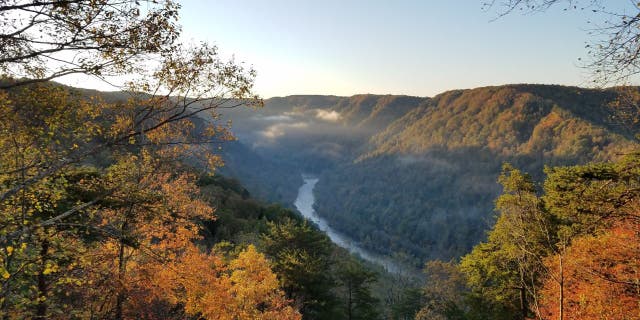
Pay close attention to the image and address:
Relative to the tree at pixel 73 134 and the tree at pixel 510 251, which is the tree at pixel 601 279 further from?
the tree at pixel 73 134

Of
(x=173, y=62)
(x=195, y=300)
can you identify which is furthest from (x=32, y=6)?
(x=195, y=300)

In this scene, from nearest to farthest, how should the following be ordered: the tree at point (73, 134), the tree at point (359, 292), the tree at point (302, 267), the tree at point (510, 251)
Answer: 1. the tree at point (73, 134)
2. the tree at point (510, 251)
3. the tree at point (302, 267)
4. the tree at point (359, 292)

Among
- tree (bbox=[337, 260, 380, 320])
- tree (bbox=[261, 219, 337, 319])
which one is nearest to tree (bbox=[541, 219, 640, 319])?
tree (bbox=[261, 219, 337, 319])

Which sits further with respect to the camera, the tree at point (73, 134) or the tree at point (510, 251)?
the tree at point (510, 251)

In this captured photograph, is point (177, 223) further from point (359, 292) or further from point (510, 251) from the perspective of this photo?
point (359, 292)

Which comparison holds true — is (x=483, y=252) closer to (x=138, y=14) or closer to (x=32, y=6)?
(x=138, y=14)

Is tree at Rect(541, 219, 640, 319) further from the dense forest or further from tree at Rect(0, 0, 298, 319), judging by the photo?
tree at Rect(0, 0, 298, 319)

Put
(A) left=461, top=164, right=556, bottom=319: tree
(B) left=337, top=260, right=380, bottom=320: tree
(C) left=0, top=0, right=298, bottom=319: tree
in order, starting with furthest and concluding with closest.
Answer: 1. (B) left=337, top=260, right=380, bottom=320: tree
2. (A) left=461, top=164, right=556, bottom=319: tree
3. (C) left=0, top=0, right=298, bottom=319: tree

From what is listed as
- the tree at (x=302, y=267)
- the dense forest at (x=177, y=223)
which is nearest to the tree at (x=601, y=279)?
the dense forest at (x=177, y=223)

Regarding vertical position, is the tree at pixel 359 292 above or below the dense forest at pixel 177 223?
below

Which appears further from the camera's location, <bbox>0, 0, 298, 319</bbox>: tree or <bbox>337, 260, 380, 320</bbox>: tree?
<bbox>337, 260, 380, 320</bbox>: tree

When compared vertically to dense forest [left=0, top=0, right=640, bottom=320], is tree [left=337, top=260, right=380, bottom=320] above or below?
below
